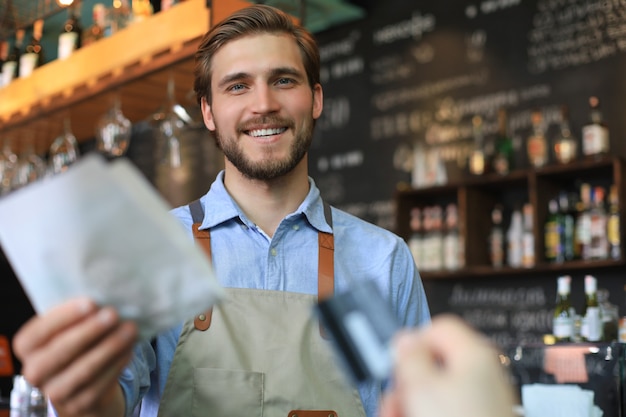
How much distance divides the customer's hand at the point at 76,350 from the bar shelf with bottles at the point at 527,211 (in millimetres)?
2850

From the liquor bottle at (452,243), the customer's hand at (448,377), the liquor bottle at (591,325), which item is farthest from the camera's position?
the liquor bottle at (452,243)

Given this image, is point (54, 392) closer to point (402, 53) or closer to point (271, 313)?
point (271, 313)

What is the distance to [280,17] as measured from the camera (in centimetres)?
169

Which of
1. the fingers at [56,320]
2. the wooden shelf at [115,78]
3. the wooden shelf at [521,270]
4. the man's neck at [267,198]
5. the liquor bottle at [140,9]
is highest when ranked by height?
the liquor bottle at [140,9]

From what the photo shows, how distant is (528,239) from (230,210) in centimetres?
234

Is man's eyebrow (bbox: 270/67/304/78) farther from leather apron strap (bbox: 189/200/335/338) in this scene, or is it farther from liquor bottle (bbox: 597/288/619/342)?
liquor bottle (bbox: 597/288/619/342)

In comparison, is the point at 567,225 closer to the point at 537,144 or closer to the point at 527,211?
the point at 527,211

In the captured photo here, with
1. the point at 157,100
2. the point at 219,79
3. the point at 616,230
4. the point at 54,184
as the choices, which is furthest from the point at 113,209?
the point at 616,230

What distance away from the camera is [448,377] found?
1.91 ft

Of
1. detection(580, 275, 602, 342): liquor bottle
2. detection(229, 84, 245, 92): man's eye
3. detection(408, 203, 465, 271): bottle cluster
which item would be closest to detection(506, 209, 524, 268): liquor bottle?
detection(408, 203, 465, 271): bottle cluster

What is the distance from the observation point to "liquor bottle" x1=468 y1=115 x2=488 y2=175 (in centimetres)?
388

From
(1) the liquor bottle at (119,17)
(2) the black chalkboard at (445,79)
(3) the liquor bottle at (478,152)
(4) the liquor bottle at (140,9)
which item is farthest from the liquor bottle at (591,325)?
(1) the liquor bottle at (119,17)

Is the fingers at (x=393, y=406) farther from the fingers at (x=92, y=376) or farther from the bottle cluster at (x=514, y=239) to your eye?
the bottle cluster at (x=514, y=239)

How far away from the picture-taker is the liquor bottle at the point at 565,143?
11.7 ft
